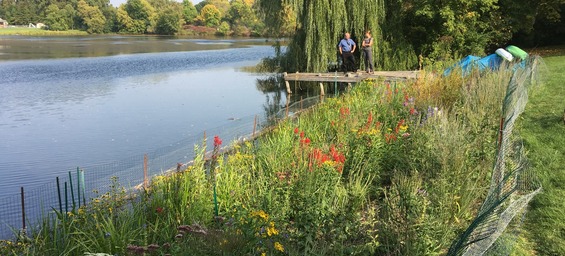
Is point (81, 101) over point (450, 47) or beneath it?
beneath

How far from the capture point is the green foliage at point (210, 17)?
102 metres

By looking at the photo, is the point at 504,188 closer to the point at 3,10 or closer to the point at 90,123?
the point at 90,123

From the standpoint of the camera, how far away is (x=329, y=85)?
19.6 meters

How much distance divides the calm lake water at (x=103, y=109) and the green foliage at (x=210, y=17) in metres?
77.7

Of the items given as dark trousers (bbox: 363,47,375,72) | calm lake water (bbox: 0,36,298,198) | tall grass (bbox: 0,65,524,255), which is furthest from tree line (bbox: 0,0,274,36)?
tall grass (bbox: 0,65,524,255)

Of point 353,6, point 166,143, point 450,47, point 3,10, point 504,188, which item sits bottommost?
point 166,143

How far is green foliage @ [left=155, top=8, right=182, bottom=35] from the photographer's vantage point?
300ft

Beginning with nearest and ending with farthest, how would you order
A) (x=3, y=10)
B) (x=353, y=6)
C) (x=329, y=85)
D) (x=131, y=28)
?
(x=353, y=6) → (x=329, y=85) → (x=131, y=28) → (x=3, y=10)

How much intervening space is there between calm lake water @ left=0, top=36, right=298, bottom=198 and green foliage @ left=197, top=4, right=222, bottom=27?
77.7 m

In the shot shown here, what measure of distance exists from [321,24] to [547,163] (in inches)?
504

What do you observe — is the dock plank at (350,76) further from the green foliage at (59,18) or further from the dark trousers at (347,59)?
the green foliage at (59,18)

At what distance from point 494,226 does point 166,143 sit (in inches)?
335

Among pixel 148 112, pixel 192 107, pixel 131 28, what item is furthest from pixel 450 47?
pixel 131 28

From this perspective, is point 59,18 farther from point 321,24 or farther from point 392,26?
point 321,24
